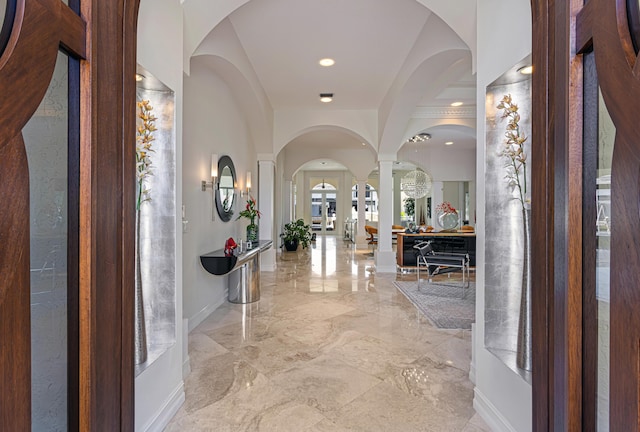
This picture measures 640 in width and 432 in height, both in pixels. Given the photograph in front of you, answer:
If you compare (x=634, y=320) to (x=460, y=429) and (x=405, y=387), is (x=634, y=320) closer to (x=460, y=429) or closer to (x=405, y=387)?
(x=460, y=429)

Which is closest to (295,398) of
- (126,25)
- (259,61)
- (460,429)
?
(460,429)

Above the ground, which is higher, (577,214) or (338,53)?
(338,53)

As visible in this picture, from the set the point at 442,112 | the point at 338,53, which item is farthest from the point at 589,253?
the point at 442,112

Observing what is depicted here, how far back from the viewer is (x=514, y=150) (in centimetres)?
192

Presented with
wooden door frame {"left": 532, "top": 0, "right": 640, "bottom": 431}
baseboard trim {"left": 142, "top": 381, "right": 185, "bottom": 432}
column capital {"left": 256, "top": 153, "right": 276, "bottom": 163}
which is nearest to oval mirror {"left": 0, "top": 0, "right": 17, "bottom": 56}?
wooden door frame {"left": 532, "top": 0, "right": 640, "bottom": 431}

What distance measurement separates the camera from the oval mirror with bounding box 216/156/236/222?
4590 mm

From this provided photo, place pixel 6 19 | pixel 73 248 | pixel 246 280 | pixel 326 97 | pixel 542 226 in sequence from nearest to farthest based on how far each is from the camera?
1. pixel 6 19
2. pixel 73 248
3. pixel 542 226
4. pixel 246 280
5. pixel 326 97

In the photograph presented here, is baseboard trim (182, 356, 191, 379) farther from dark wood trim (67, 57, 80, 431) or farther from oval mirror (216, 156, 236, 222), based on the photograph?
oval mirror (216, 156, 236, 222)

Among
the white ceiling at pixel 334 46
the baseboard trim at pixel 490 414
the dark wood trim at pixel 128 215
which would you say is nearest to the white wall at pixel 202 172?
the white ceiling at pixel 334 46

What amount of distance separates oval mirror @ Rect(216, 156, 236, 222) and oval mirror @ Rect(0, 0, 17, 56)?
3.71 metres

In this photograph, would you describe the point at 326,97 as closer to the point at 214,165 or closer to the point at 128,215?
the point at 214,165

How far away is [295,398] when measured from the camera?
→ 2.30 metres

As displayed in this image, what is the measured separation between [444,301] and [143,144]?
4320 millimetres

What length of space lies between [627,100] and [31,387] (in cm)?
173
